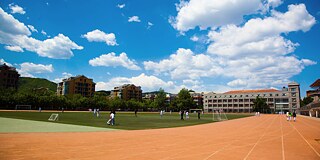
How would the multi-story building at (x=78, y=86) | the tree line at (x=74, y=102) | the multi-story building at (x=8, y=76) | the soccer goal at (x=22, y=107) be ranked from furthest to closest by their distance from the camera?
the multi-story building at (x=78, y=86) → the multi-story building at (x=8, y=76) → the tree line at (x=74, y=102) → the soccer goal at (x=22, y=107)

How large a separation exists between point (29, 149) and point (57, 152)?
57.5 inches

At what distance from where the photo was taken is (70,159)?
8.03 meters

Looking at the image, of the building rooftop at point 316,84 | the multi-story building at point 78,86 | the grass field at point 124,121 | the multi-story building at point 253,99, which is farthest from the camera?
the multi-story building at point 78,86

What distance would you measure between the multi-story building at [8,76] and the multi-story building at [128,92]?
219ft

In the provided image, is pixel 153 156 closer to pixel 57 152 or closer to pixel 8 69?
pixel 57 152

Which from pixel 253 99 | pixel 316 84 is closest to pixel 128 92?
pixel 253 99

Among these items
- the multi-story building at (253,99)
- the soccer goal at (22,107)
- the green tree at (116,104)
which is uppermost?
the multi-story building at (253,99)

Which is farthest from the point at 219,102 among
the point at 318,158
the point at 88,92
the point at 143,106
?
the point at 318,158

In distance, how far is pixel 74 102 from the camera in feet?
325

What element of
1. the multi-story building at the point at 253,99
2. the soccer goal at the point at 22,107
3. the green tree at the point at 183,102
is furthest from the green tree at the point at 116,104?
the multi-story building at the point at 253,99

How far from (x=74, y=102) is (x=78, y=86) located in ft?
151

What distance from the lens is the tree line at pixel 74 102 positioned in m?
80.9

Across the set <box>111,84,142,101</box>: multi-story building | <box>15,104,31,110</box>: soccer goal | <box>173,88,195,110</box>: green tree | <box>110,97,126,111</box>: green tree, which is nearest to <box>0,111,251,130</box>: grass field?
<box>15,104,31,110</box>: soccer goal

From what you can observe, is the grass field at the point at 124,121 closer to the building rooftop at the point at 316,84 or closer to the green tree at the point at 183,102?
the building rooftop at the point at 316,84
